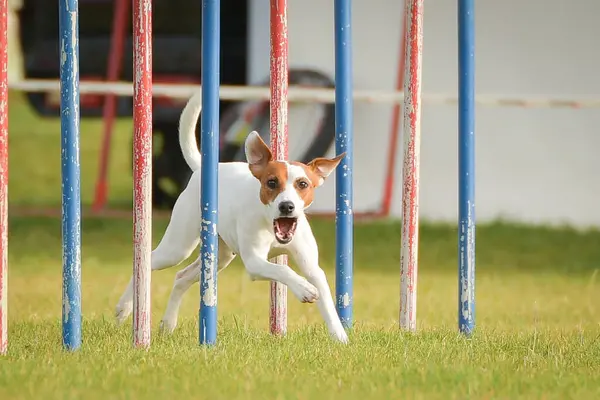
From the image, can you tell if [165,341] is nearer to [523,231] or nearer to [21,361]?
[21,361]

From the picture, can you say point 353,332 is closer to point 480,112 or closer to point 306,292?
point 306,292

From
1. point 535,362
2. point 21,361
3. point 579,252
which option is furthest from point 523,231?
point 21,361

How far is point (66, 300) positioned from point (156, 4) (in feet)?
27.7

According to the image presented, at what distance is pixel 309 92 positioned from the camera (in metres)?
9.35

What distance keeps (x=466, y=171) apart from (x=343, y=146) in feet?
1.88

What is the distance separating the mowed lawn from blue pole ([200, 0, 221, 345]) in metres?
0.26

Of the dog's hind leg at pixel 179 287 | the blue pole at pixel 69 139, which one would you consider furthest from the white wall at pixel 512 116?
the blue pole at pixel 69 139

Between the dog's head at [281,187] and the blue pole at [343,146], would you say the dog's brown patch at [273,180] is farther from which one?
the blue pole at [343,146]

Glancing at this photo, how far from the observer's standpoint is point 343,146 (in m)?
5.09

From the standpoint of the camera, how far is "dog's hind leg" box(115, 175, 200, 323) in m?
5.07

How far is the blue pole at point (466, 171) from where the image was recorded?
17.1 ft

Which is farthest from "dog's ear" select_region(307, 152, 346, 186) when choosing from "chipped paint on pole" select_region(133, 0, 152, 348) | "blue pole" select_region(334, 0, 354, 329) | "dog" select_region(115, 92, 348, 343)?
"chipped paint on pole" select_region(133, 0, 152, 348)

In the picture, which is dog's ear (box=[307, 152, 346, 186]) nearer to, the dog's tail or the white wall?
the dog's tail

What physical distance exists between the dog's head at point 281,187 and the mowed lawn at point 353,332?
0.49m
